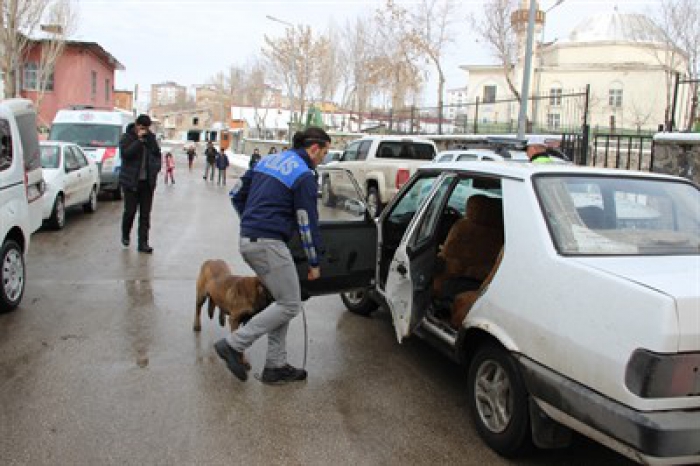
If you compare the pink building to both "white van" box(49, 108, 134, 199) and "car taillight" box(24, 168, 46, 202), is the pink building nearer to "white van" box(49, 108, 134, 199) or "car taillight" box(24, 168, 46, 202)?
"white van" box(49, 108, 134, 199)

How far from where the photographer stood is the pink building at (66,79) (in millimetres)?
34344

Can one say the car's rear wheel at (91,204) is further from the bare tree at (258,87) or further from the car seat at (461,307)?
the bare tree at (258,87)

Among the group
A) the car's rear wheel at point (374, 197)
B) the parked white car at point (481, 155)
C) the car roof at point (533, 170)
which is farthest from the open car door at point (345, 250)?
the car's rear wheel at point (374, 197)

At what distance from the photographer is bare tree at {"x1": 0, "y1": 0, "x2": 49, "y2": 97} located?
26422mm

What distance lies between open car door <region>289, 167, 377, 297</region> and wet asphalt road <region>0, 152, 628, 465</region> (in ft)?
1.92

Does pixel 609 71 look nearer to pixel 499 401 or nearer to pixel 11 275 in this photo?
pixel 11 275

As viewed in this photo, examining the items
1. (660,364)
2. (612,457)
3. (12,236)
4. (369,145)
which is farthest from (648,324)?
(369,145)

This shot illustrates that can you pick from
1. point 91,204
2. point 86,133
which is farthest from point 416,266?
point 86,133

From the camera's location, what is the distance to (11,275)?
5.88m

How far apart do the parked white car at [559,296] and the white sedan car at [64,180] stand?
7258mm

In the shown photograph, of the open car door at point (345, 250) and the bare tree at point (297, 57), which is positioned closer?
the open car door at point (345, 250)

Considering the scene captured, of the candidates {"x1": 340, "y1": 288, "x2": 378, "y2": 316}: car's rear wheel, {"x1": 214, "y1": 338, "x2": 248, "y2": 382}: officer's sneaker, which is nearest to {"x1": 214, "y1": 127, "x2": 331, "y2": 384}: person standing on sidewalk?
{"x1": 214, "y1": 338, "x2": 248, "y2": 382}: officer's sneaker

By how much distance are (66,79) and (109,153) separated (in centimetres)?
2429

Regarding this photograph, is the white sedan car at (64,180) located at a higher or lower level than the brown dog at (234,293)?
higher
